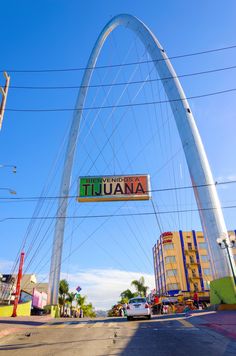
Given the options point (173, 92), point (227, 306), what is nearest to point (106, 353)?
point (227, 306)

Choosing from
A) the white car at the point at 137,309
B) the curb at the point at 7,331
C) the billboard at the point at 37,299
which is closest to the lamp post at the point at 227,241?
the white car at the point at 137,309

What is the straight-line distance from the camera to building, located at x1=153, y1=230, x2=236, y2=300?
68.9 metres

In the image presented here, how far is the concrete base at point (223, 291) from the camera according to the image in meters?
19.1

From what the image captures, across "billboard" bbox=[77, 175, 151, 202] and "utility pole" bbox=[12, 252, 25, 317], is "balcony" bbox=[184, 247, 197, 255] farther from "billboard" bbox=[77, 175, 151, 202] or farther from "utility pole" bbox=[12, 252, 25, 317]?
"billboard" bbox=[77, 175, 151, 202]

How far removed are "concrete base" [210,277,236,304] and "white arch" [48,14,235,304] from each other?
0.52 meters

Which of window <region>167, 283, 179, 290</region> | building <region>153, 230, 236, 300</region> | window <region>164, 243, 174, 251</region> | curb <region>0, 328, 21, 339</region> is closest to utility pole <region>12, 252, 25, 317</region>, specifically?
curb <region>0, 328, 21, 339</region>

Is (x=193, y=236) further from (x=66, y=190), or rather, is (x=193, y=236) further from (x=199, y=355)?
(x=199, y=355)

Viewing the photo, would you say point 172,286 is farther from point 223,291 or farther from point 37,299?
point 223,291

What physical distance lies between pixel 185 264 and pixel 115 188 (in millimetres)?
59644

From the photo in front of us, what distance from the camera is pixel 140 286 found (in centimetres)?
7906

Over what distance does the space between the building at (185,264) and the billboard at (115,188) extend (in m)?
56.9

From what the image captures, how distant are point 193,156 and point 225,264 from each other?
30.1 ft

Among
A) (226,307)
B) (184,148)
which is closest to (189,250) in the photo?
(184,148)

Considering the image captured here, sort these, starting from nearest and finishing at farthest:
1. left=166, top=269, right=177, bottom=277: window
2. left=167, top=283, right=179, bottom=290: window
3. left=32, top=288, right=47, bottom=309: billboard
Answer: left=32, top=288, right=47, bottom=309: billboard, left=167, top=283, right=179, bottom=290: window, left=166, top=269, right=177, bottom=277: window
